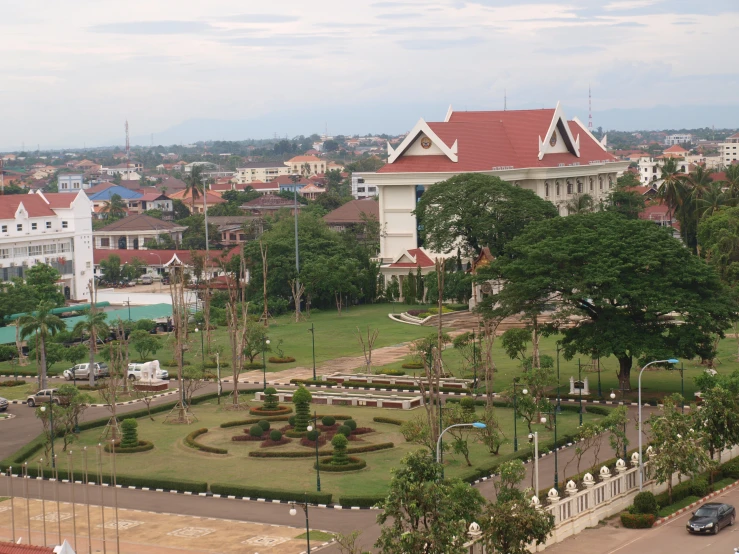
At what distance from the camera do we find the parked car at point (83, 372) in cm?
6669

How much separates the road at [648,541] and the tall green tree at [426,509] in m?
5.04

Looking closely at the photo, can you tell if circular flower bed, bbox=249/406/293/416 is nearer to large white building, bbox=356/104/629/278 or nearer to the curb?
the curb

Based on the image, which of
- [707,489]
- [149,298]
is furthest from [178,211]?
[707,489]

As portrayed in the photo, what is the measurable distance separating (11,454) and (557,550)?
23.9m

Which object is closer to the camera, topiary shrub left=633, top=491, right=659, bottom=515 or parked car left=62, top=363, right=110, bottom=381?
topiary shrub left=633, top=491, right=659, bottom=515

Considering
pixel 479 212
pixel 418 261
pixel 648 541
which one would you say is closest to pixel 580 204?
pixel 418 261

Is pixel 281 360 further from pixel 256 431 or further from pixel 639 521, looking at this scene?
pixel 639 521

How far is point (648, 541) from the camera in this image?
3678 cm

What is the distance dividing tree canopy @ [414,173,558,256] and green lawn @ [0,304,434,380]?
6659mm

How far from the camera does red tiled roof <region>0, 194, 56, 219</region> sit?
100 metres

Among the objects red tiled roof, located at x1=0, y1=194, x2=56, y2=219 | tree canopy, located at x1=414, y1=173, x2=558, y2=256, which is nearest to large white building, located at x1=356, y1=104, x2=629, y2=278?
tree canopy, located at x1=414, y1=173, x2=558, y2=256

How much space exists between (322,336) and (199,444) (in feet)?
95.1

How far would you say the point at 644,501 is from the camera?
38.9 metres

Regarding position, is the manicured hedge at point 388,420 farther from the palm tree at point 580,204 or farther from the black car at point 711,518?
the palm tree at point 580,204
